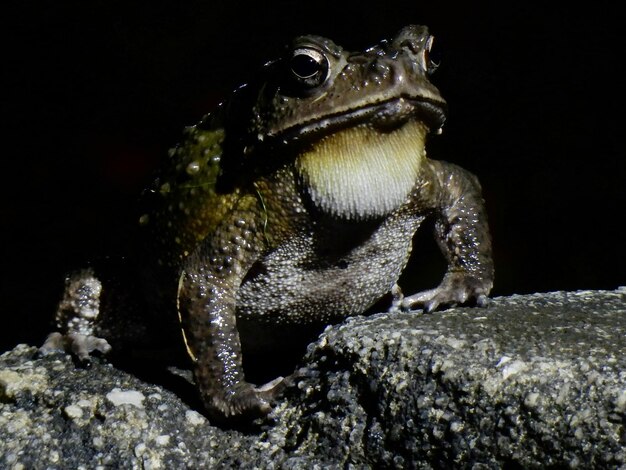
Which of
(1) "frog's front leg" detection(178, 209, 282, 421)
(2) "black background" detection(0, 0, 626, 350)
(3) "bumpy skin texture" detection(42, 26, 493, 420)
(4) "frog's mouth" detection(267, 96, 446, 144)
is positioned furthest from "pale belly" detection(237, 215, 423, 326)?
(2) "black background" detection(0, 0, 626, 350)

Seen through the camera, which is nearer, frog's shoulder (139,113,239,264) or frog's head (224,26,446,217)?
frog's head (224,26,446,217)

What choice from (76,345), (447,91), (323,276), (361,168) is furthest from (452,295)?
(447,91)

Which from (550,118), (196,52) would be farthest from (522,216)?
(196,52)

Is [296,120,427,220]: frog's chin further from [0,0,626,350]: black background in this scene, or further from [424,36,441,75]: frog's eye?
[0,0,626,350]: black background

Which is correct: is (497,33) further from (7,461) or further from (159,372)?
(7,461)

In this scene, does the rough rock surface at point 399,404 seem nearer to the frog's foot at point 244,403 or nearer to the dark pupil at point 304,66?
the frog's foot at point 244,403

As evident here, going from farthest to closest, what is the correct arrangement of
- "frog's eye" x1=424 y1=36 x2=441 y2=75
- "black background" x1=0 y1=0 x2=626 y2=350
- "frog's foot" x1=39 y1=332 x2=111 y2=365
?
"black background" x1=0 y1=0 x2=626 y2=350, "frog's foot" x1=39 y1=332 x2=111 y2=365, "frog's eye" x1=424 y1=36 x2=441 y2=75

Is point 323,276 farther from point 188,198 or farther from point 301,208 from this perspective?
point 188,198
